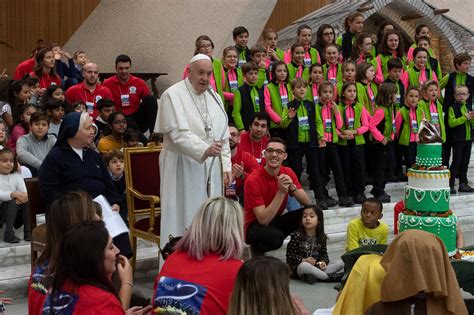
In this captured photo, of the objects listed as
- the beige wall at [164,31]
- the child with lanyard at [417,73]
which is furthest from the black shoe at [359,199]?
the beige wall at [164,31]

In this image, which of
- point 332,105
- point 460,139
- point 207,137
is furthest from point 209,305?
point 460,139

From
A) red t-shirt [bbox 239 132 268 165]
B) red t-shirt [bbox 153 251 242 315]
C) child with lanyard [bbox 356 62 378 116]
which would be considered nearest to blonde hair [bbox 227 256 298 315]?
red t-shirt [bbox 153 251 242 315]

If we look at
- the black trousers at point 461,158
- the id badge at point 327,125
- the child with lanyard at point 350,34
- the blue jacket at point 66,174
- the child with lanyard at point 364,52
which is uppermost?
the child with lanyard at point 350,34

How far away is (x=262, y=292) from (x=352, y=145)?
6.31 m

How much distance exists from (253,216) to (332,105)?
2.42 m

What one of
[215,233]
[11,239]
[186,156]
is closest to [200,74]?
[186,156]

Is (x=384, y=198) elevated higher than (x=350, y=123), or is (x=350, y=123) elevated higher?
(x=350, y=123)

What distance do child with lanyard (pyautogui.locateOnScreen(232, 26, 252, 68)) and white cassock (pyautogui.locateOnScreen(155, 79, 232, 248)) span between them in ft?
12.4

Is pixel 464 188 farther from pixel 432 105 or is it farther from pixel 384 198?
pixel 384 198

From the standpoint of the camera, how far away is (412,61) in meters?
11.4

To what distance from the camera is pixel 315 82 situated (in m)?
10.2

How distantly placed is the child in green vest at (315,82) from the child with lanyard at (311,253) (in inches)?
105

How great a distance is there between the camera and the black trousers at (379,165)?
33.6 ft

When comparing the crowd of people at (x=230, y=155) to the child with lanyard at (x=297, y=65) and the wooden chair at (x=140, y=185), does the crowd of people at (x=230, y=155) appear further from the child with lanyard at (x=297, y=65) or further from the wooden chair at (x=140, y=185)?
the wooden chair at (x=140, y=185)
